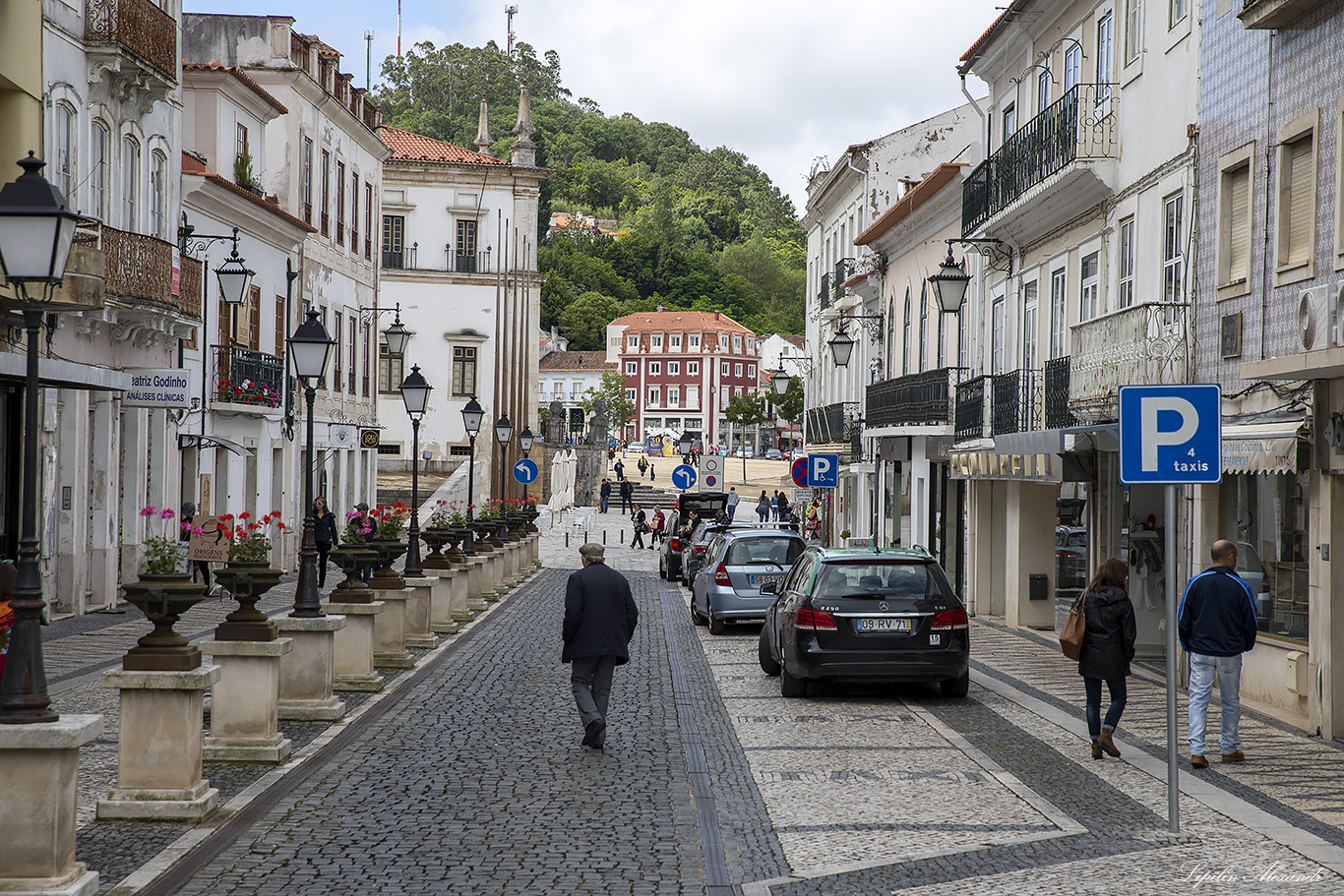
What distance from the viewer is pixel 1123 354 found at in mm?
16875

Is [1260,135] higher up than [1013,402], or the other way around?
[1260,135]

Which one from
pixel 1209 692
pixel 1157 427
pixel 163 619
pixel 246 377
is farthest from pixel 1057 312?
pixel 246 377

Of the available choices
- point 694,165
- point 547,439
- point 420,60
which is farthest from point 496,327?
point 694,165

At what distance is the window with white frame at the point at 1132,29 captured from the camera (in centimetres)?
1811

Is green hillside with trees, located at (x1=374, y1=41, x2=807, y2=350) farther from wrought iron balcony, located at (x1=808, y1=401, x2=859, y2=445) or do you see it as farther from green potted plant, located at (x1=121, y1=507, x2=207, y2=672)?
green potted plant, located at (x1=121, y1=507, x2=207, y2=672)

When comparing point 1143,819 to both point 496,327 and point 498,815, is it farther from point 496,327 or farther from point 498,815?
point 496,327

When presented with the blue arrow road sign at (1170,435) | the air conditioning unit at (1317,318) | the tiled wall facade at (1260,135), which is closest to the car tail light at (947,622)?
the tiled wall facade at (1260,135)

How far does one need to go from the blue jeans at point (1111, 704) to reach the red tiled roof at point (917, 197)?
18152mm

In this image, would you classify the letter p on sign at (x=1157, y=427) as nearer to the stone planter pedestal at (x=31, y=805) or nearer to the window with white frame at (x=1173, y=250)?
the stone planter pedestal at (x=31, y=805)

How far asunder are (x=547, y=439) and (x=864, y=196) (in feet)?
109

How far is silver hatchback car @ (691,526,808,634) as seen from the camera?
22344 mm

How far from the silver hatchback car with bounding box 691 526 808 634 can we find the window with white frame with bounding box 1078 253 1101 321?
5491 millimetres

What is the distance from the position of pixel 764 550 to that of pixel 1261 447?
36.0 feet

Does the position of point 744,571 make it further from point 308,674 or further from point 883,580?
point 308,674
